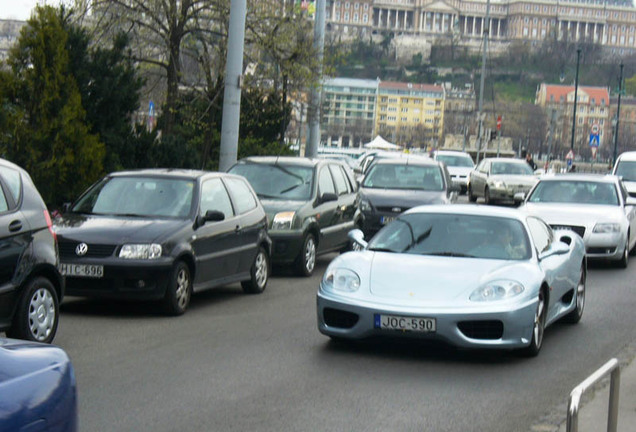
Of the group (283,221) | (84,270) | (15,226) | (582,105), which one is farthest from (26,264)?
(582,105)

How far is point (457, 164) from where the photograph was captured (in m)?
45.1

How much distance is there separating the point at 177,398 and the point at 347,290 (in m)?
2.36

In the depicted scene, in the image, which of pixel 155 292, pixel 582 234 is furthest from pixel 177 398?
pixel 582 234

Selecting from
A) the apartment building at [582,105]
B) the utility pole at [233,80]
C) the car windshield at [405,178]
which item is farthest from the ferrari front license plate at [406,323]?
the apartment building at [582,105]

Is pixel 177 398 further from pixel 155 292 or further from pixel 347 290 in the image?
pixel 155 292

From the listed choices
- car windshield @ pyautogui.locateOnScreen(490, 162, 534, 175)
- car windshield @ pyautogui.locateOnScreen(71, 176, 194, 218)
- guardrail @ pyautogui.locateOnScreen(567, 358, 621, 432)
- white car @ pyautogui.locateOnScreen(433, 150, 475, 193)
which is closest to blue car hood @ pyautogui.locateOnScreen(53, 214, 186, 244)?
car windshield @ pyautogui.locateOnScreen(71, 176, 194, 218)

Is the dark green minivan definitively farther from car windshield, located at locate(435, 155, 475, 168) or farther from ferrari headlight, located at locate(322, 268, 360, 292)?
car windshield, located at locate(435, 155, 475, 168)

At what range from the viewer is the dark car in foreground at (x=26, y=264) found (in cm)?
897

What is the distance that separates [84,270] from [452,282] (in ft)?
12.4

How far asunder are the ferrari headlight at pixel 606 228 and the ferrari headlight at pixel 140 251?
8834 mm

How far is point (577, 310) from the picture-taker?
11.9 metres

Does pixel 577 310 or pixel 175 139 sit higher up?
pixel 175 139

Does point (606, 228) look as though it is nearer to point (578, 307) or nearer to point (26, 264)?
point (578, 307)

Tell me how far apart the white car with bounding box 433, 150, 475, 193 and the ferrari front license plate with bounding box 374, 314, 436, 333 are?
34791 millimetres
